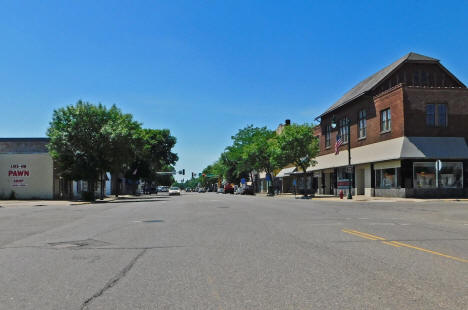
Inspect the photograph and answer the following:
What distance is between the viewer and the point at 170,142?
283ft

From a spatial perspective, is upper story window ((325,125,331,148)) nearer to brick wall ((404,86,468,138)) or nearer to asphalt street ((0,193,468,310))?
brick wall ((404,86,468,138))

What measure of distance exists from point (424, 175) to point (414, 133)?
12.1ft

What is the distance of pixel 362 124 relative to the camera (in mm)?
49375

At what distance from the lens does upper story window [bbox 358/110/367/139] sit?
4875 cm

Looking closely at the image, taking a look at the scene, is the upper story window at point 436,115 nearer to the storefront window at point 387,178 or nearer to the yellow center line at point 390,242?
the storefront window at point 387,178

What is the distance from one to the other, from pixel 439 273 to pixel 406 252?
223cm

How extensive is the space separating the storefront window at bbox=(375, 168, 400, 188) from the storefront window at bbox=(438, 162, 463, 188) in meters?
3.64

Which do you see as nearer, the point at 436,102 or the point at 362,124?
the point at 436,102

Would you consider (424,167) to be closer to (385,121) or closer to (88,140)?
(385,121)

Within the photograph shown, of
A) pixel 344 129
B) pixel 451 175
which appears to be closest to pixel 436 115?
pixel 451 175

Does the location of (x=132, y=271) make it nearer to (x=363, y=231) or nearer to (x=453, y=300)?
(x=453, y=300)

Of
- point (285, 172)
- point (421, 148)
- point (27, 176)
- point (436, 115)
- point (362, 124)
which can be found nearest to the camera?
point (421, 148)

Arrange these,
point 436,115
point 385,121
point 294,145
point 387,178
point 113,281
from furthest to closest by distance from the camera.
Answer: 1. point 294,145
2. point 385,121
3. point 387,178
4. point 436,115
5. point 113,281

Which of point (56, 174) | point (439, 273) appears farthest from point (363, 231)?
point (56, 174)
